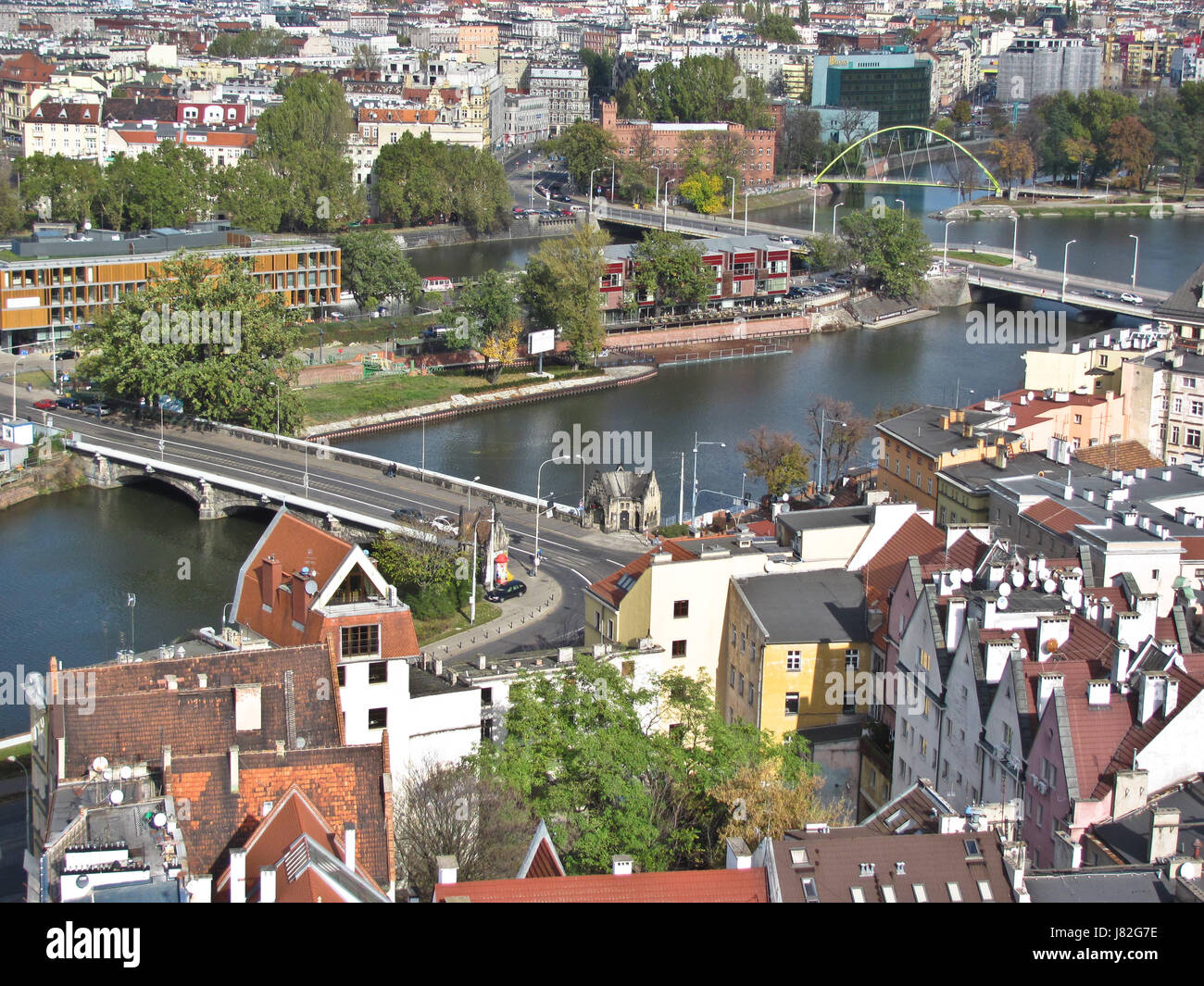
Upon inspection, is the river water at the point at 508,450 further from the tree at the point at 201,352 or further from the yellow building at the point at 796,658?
the yellow building at the point at 796,658

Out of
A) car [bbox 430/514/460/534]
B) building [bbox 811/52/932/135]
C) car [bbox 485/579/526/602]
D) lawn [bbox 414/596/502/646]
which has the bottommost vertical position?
lawn [bbox 414/596/502/646]

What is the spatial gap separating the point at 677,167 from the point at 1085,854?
62024mm

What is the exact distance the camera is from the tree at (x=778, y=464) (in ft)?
105

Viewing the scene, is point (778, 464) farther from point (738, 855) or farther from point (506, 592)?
point (738, 855)

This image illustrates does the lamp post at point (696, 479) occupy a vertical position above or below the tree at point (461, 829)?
below

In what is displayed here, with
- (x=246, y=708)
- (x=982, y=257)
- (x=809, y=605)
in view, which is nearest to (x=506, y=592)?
(x=809, y=605)

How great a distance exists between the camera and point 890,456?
28094 mm

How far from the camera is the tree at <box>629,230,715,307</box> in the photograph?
167 ft

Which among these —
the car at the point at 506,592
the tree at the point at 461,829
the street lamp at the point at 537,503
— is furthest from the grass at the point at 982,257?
the tree at the point at 461,829

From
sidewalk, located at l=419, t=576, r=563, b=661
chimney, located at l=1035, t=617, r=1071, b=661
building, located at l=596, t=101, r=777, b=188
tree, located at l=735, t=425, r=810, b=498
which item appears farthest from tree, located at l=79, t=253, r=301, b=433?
building, located at l=596, t=101, r=777, b=188

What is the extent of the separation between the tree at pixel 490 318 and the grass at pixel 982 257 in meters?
19.9

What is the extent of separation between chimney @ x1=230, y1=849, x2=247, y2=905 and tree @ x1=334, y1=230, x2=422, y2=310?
40054mm

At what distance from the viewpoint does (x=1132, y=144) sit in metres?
78.1

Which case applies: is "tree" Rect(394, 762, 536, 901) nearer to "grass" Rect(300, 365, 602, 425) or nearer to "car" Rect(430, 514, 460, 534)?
"car" Rect(430, 514, 460, 534)
